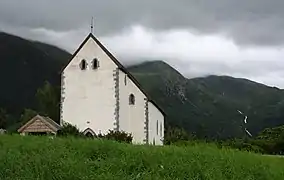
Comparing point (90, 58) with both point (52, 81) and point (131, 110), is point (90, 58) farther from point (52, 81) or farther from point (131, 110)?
point (52, 81)

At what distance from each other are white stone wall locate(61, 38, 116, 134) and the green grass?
113 ft

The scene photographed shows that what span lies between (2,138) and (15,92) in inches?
4726

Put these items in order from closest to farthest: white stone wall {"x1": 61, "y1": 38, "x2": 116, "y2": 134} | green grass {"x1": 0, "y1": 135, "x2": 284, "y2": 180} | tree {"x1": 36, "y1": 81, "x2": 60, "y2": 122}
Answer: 1. green grass {"x1": 0, "y1": 135, "x2": 284, "y2": 180}
2. white stone wall {"x1": 61, "y1": 38, "x2": 116, "y2": 134}
3. tree {"x1": 36, "y1": 81, "x2": 60, "y2": 122}

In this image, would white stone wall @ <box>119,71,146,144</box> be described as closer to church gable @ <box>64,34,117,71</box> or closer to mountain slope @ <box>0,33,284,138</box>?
church gable @ <box>64,34,117,71</box>

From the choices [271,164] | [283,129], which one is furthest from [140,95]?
[271,164]

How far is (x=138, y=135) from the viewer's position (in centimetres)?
5094

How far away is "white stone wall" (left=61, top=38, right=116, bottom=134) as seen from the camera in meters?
48.6

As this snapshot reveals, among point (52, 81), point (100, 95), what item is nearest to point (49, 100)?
point (100, 95)

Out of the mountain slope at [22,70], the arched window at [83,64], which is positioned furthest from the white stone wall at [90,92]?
the mountain slope at [22,70]

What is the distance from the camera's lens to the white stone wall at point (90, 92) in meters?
48.6

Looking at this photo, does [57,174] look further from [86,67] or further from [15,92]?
[15,92]

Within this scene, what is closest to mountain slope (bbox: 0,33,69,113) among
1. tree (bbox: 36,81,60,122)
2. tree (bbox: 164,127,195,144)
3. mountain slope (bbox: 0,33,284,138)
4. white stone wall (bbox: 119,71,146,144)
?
mountain slope (bbox: 0,33,284,138)

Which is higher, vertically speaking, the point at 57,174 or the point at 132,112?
the point at 132,112

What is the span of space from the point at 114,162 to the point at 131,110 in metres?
38.6
